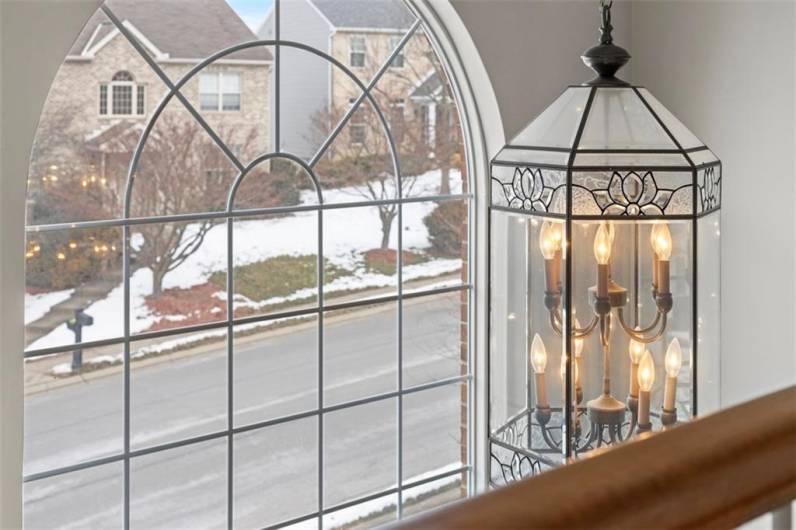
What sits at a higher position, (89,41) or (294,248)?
(89,41)

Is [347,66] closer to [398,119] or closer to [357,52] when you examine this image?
[357,52]

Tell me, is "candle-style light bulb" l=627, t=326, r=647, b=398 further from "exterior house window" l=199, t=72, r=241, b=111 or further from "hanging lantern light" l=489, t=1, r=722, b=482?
"exterior house window" l=199, t=72, r=241, b=111

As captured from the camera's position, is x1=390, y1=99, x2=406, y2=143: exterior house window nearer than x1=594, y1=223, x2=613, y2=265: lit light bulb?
No

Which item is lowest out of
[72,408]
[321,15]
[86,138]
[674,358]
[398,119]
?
[72,408]

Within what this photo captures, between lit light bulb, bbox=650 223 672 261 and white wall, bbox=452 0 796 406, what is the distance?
2.98 ft

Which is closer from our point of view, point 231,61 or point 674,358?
point 674,358

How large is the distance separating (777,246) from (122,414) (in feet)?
6.31

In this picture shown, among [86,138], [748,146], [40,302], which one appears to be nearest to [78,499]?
[40,302]

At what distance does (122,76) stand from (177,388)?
2.44 ft

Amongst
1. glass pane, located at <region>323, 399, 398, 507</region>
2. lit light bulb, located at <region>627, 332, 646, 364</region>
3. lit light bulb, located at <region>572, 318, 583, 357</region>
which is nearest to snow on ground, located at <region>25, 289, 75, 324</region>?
glass pane, located at <region>323, 399, 398, 507</region>

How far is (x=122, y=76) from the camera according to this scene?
6.97 feet

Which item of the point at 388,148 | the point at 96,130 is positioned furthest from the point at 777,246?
the point at 96,130

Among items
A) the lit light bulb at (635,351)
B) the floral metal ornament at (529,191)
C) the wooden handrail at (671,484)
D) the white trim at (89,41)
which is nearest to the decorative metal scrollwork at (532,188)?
the floral metal ornament at (529,191)

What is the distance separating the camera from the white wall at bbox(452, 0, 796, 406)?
9.12ft
